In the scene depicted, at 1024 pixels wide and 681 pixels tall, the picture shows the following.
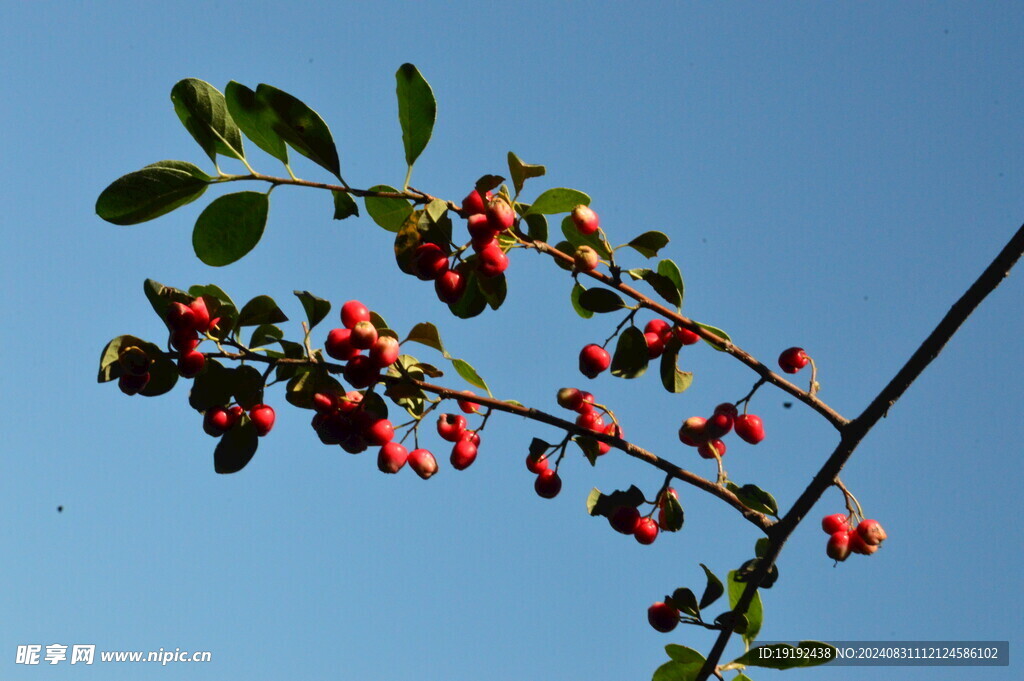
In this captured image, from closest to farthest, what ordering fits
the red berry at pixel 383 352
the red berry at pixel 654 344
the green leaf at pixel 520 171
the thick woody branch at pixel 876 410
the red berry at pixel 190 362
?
the thick woody branch at pixel 876 410
the red berry at pixel 383 352
the red berry at pixel 190 362
the green leaf at pixel 520 171
the red berry at pixel 654 344

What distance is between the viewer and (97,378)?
80.0 inches

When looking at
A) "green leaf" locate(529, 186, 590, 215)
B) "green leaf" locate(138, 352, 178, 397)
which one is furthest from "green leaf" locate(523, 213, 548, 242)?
"green leaf" locate(138, 352, 178, 397)

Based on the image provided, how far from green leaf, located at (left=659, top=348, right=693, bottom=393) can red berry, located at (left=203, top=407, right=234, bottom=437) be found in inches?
45.6

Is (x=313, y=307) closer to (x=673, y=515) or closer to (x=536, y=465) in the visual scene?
(x=536, y=465)

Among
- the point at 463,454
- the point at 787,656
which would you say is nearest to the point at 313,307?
the point at 463,454

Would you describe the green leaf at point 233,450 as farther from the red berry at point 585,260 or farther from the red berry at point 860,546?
the red berry at point 860,546

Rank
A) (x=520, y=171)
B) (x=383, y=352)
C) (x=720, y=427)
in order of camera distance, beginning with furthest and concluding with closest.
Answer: (x=720, y=427) < (x=520, y=171) < (x=383, y=352)

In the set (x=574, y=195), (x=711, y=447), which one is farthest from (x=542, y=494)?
(x=574, y=195)

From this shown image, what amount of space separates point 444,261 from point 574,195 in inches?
15.9

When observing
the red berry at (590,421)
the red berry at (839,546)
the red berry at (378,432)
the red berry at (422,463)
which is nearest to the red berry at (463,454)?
the red berry at (422,463)

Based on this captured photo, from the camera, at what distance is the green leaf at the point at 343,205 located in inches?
81.5

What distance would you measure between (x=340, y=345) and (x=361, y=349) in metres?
0.06

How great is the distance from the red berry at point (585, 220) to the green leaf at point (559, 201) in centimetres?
3

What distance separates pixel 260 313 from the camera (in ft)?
6.84
